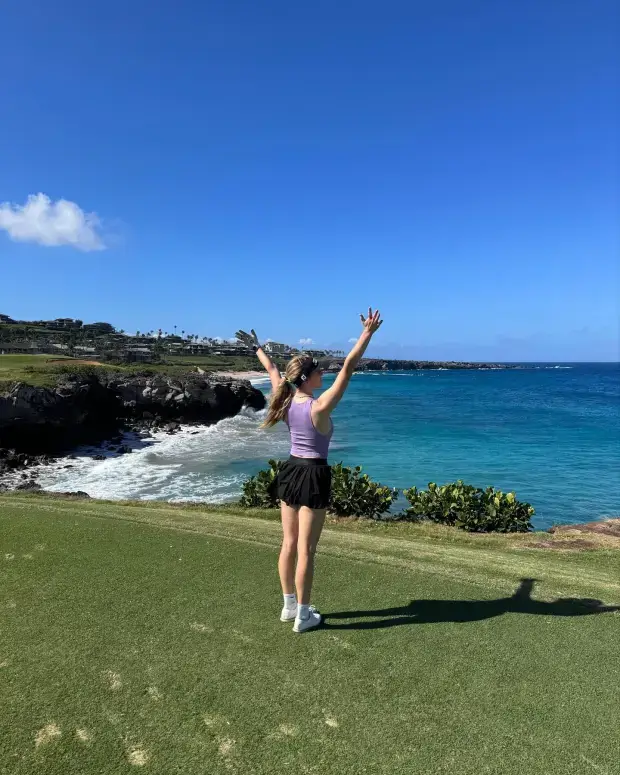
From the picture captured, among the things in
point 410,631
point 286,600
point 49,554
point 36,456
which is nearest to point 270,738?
point 286,600

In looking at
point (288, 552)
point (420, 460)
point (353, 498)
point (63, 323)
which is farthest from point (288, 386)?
point (63, 323)

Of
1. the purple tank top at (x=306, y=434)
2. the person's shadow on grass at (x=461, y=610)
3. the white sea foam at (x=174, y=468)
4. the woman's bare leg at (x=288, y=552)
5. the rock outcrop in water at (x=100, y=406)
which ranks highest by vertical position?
the purple tank top at (x=306, y=434)

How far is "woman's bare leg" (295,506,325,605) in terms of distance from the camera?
4.60 m

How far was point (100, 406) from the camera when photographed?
45.2 m

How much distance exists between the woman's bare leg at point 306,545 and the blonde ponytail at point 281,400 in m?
0.84

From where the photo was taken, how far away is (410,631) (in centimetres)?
476

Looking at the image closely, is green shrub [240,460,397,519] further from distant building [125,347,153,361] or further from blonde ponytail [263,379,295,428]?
distant building [125,347,153,361]

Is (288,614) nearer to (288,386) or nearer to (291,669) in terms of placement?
(291,669)

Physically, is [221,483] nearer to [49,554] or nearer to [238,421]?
A: [49,554]

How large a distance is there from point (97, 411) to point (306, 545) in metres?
43.3

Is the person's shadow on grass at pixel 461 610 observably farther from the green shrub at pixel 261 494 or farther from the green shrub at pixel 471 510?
the green shrub at pixel 261 494

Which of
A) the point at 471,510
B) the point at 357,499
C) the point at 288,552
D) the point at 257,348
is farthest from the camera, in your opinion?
the point at 357,499

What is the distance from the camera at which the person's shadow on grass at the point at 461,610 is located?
495 cm

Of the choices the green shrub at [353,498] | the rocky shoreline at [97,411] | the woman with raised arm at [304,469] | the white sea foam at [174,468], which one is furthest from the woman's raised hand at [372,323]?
the rocky shoreline at [97,411]
